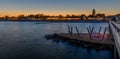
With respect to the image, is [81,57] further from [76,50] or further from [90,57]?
[76,50]

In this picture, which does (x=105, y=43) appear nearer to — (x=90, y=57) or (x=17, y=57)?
(x=90, y=57)

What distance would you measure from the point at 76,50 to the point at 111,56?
33.4ft

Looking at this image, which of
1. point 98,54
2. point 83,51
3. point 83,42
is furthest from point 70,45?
point 98,54

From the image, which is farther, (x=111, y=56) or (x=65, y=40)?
(x=65, y=40)

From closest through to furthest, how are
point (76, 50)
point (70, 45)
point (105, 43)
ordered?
point (105, 43) → point (76, 50) → point (70, 45)

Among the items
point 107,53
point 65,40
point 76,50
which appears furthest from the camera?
point 65,40

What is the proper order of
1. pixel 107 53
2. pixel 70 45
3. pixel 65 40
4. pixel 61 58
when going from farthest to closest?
1. pixel 65 40
2. pixel 70 45
3. pixel 107 53
4. pixel 61 58

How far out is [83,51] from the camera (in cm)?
4875

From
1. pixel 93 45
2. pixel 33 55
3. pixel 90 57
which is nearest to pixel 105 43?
pixel 93 45

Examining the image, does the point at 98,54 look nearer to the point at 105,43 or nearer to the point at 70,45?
the point at 105,43

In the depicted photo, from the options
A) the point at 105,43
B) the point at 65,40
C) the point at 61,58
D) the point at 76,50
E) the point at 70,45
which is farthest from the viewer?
the point at 65,40

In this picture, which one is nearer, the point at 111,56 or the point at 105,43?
the point at 111,56

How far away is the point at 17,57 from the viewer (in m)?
40.6

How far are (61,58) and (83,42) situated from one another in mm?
14104
